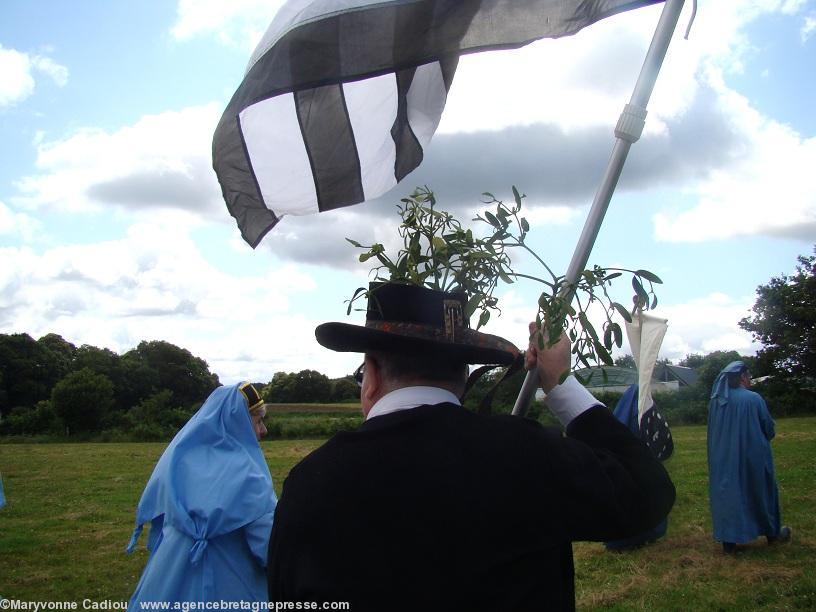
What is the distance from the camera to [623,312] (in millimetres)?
1787

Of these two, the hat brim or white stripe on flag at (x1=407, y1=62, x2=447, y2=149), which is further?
white stripe on flag at (x1=407, y1=62, x2=447, y2=149)

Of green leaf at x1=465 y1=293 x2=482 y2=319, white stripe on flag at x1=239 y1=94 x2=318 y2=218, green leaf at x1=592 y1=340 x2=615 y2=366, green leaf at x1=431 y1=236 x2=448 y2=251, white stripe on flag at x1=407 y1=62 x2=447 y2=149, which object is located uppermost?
white stripe on flag at x1=407 y1=62 x2=447 y2=149

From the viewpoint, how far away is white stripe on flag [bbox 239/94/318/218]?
287cm

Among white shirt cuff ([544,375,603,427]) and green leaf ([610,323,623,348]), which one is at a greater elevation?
green leaf ([610,323,623,348])

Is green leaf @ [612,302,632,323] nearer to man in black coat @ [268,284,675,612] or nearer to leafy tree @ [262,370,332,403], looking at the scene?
man in black coat @ [268,284,675,612]

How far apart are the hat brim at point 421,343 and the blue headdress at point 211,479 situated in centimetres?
202

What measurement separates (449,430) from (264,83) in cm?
156

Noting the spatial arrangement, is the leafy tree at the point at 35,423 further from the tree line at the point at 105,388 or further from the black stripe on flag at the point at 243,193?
the black stripe on flag at the point at 243,193

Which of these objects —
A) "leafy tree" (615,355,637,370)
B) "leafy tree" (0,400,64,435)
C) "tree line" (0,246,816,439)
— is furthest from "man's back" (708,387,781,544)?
"leafy tree" (0,400,64,435)

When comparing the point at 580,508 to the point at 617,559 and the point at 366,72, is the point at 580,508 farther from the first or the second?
the point at 617,559

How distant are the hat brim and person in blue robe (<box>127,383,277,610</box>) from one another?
204 cm

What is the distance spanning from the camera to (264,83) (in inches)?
101

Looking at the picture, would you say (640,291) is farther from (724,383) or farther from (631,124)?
(724,383)

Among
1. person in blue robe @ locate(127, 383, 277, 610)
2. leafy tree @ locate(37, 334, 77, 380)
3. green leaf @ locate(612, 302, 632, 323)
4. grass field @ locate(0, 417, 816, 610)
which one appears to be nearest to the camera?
green leaf @ locate(612, 302, 632, 323)
